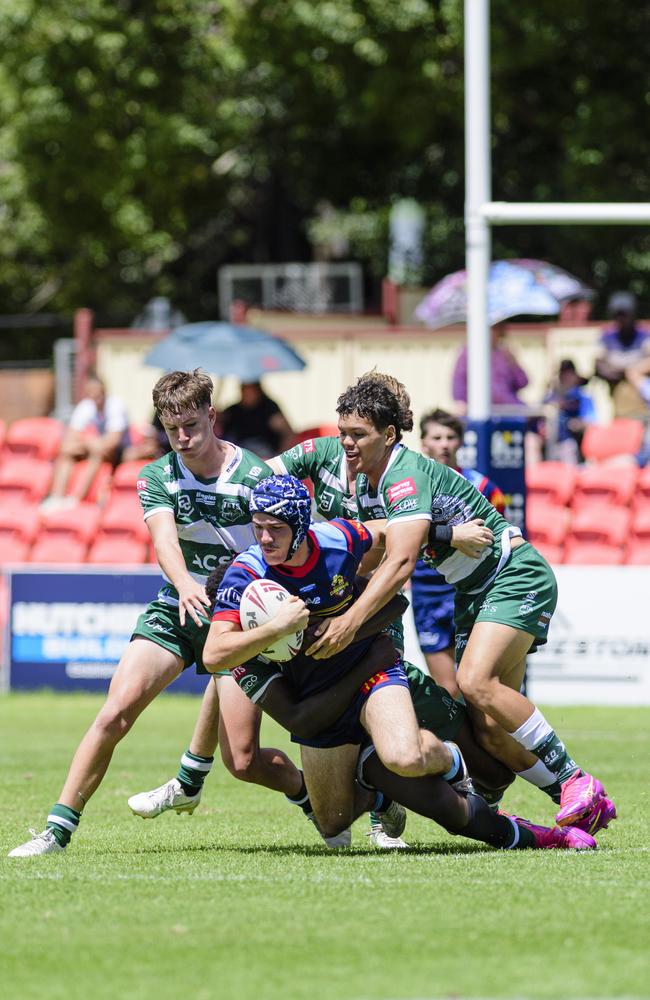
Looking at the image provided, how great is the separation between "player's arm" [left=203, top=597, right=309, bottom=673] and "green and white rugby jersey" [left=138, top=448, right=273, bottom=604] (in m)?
0.81

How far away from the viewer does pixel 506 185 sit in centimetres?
2802

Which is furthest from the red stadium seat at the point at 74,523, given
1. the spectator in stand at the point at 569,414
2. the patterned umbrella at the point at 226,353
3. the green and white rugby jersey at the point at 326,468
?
the green and white rugby jersey at the point at 326,468

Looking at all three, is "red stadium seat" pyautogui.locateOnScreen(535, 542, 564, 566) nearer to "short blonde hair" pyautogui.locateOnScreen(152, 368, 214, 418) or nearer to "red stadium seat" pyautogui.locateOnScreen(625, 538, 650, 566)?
"red stadium seat" pyautogui.locateOnScreen(625, 538, 650, 566)

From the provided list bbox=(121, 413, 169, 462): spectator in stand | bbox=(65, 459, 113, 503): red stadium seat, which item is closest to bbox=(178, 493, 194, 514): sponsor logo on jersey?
bbox=(121, 413, 169, 462): spectator in stand

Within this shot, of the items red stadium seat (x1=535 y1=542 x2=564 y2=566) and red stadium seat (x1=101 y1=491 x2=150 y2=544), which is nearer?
red stadium seat (x1=535 y1=542 x2=564 y2=566)

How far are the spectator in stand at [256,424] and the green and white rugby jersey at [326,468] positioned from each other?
8679 millimetres

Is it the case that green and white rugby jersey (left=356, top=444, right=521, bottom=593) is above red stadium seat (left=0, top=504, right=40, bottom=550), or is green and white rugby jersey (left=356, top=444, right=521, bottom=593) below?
above

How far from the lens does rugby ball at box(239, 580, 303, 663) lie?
6.79 m

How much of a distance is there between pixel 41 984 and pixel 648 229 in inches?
859

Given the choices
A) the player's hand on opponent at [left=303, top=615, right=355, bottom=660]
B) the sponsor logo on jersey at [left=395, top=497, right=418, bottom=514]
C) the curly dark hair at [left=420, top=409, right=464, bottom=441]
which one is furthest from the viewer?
the curly dark hair at [left=420, top=409, right=464, bottom=441]

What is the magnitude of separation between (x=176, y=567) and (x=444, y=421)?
9.10 ft

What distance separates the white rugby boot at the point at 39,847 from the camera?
284 inches

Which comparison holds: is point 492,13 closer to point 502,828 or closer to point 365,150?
point 365,150

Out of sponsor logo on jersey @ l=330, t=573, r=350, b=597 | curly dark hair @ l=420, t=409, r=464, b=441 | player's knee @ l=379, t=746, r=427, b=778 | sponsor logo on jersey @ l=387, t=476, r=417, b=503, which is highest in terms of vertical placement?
curly dark hair @ l=420, t=409, r=464, b=441
